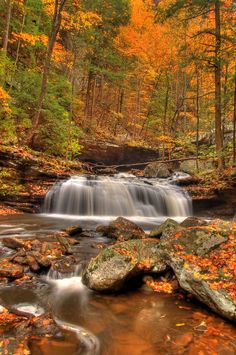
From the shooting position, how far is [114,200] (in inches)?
567

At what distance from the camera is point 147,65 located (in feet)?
87.6

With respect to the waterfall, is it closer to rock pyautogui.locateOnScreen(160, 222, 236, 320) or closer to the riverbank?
the riverbank

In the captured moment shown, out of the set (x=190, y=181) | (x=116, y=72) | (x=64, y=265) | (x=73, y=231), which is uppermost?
(x=116, y=72)

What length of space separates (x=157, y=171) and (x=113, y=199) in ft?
21.0

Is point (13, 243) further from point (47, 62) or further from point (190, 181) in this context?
point (190, 181)

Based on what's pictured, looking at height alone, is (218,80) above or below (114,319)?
above

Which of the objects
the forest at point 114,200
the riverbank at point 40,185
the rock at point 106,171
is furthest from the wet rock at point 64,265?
the rock at point 106,171

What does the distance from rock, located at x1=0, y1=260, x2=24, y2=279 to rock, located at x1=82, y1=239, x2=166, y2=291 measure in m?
1.25

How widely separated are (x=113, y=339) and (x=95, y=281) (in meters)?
1.53

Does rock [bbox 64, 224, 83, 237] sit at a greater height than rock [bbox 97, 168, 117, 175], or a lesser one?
lesser

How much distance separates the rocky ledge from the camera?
187 inches

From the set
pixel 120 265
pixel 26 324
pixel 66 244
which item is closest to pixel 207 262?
pixel 120 265

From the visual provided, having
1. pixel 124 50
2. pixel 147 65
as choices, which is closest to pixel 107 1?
pixel 124 50

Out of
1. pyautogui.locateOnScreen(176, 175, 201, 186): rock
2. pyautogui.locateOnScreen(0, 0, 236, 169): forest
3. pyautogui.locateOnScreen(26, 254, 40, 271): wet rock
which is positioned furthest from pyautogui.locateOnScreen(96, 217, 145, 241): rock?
pyautogui.locateOnScreen(176, 175, 201, 186): rock
